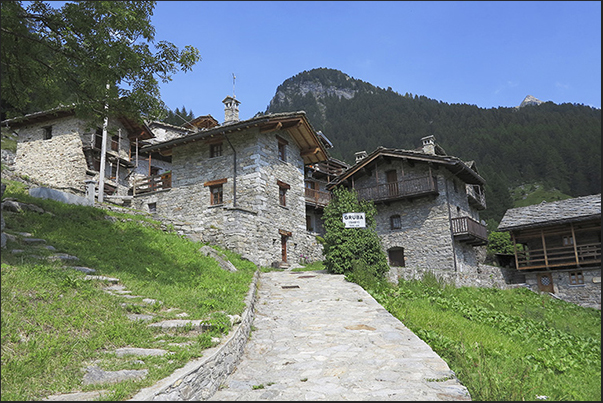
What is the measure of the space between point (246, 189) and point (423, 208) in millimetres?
10990

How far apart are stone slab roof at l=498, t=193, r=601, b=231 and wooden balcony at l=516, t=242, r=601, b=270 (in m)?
1.55

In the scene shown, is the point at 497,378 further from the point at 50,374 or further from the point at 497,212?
the point at 497,212

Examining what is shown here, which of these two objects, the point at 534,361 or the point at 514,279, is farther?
the point at 514,279

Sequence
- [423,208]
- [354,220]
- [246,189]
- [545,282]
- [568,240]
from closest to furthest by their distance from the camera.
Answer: [354,220] < [246,189] < [568,240] < [545,282] < [423,208]

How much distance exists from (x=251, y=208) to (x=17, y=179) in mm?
9884

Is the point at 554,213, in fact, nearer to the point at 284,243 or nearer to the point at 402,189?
the point at 402,189

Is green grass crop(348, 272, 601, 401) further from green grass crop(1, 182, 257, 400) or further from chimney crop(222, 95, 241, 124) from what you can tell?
chimney crop(222, 95, 241, 124)

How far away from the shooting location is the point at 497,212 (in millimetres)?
49188

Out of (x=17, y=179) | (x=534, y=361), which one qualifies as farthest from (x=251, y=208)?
(x=534, y=361)

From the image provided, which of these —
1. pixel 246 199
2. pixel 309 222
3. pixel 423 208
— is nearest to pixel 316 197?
pixel 309 222

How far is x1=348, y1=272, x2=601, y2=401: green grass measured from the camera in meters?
4.36

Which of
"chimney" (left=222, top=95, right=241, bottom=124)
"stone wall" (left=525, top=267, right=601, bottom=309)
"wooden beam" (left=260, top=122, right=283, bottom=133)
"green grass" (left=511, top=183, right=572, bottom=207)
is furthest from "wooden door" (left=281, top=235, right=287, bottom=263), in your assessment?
"green grass" (left=511, top=183, right=572, bottom=207)

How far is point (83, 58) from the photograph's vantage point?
8289 millimetres

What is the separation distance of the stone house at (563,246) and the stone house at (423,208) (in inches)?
82.6
